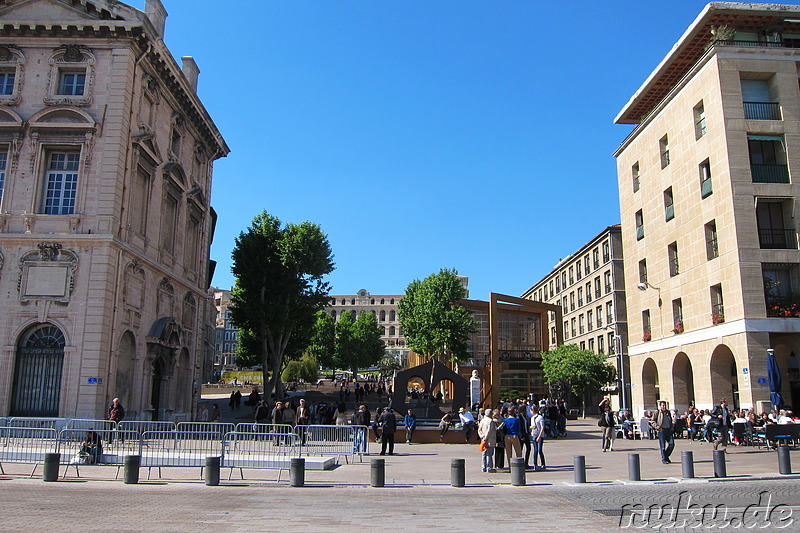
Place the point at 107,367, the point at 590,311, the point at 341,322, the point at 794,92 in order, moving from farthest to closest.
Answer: the point at 341,322
the point at 590,311
the point at 794,92
the point at 107,367

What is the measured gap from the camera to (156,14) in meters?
27.6

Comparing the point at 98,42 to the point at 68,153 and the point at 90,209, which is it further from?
the point at 90,209

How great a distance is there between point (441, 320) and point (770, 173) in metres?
32.5

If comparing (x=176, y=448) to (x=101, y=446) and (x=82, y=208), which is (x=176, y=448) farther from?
(x=82, y=208)

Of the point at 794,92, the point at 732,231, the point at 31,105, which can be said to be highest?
the point at 794,92

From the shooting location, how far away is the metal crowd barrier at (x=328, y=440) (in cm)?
1845

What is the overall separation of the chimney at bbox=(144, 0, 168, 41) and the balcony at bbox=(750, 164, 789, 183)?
2637 cm

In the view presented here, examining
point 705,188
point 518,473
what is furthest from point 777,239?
point 518,473

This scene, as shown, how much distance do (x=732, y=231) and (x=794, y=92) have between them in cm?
730

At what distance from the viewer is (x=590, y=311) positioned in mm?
58375

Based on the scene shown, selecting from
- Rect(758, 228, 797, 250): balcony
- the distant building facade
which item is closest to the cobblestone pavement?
Rect(758, 228, 797, 250): balcony

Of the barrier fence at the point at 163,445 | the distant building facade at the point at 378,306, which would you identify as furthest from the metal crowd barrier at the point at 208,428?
the distant building facade at the point at 378,306

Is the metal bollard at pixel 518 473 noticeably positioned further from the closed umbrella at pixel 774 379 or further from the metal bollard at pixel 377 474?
the closed umbrella at pixel 774 379

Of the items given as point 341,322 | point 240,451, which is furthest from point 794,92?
point 341,322
